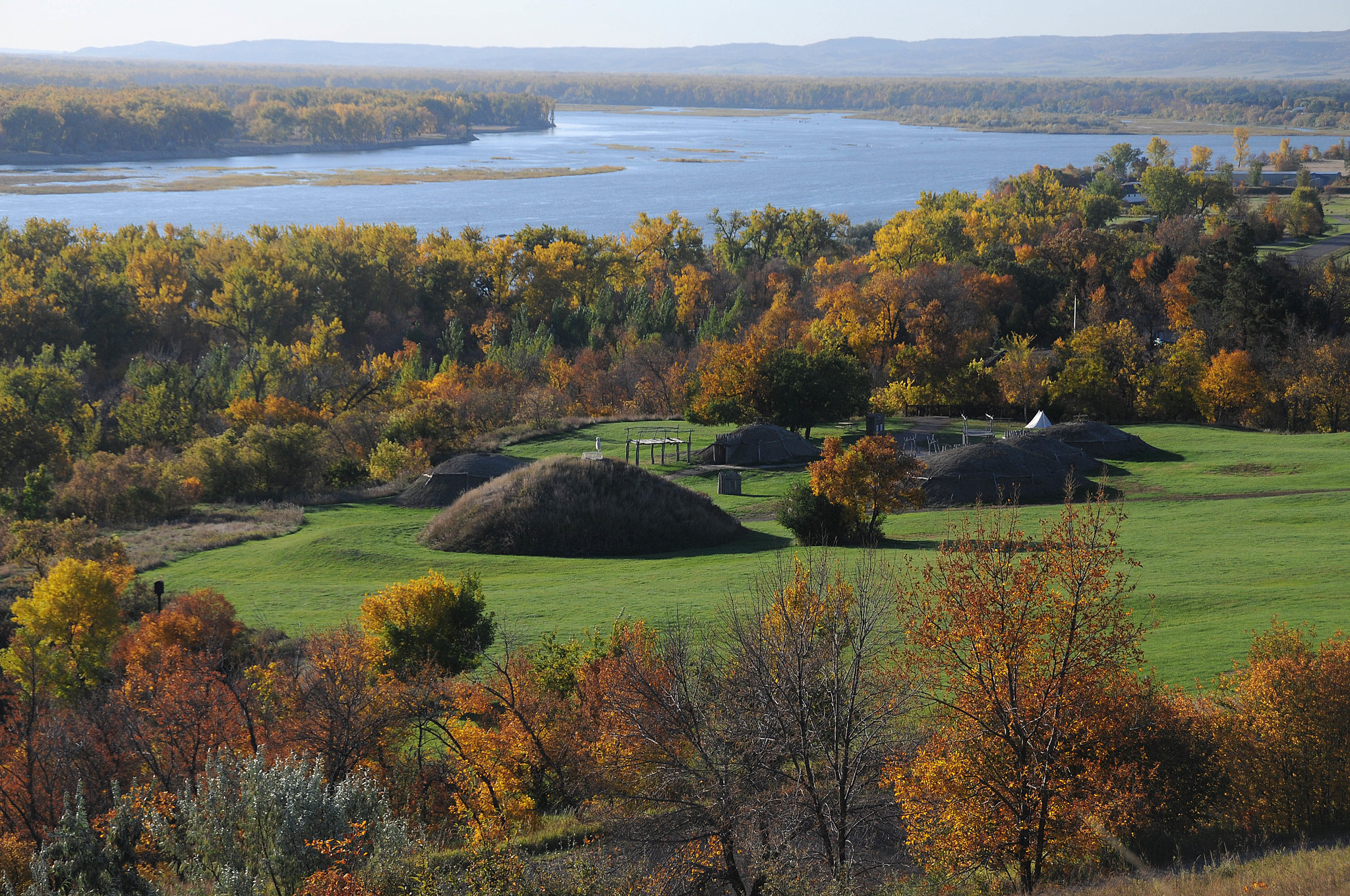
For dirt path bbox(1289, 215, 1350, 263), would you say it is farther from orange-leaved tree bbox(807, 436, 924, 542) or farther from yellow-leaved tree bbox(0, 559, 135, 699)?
yellow-leaved tree bbox(0, 559, 135, 699)

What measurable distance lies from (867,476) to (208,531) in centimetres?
2719

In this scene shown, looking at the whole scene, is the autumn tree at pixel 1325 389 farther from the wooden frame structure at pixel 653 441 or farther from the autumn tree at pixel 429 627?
the autumn tree at pixel 429 627

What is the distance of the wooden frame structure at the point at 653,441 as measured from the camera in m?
54.0

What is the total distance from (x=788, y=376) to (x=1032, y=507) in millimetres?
17494

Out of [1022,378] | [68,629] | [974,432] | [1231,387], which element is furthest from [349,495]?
[1231,387]

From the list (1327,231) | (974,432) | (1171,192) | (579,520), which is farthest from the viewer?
(1171,192)

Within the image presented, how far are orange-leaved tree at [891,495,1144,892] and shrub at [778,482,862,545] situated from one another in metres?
21.9

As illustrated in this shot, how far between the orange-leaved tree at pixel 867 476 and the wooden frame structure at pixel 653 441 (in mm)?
14413

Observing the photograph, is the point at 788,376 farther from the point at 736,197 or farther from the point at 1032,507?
the point at 736,197

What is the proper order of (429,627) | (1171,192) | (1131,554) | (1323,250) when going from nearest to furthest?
1. (429,627)
2. (1131,554)
3. (1323,250)
4. (1171,192)

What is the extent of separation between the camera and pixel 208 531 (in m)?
45.1

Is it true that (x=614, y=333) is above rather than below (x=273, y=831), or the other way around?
below

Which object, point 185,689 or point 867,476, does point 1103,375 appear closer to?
point 867,476

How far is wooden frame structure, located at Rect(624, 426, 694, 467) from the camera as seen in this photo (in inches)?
2126
